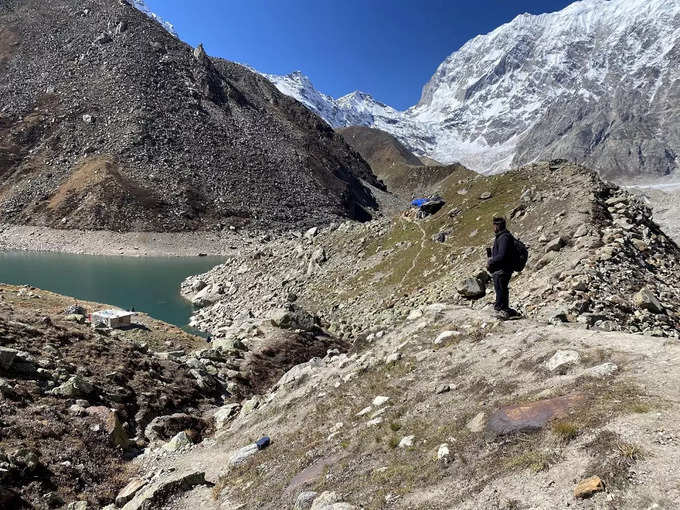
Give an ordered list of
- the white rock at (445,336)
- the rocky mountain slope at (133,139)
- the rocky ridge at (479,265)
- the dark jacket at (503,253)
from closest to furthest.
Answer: the dark jacket at (503,253)
the white rock at (445,336)
the rocky ridge at (479,265)
the rocky mountain slope at (133,139)

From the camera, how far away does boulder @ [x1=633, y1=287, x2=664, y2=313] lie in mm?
14984

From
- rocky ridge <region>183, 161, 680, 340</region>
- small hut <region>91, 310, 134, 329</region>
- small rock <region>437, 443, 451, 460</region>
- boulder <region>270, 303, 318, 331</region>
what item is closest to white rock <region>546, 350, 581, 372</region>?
small rock <region>437, 443, 451, 460</region>

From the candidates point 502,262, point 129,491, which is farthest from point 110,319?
point 502,262

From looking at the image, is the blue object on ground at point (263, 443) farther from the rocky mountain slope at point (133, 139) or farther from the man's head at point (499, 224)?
the rocky mountain slope at point (133, 139)

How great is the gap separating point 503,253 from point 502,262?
0.99 feet

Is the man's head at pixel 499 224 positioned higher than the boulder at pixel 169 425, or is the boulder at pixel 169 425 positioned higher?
the man's head at pixel 499 224

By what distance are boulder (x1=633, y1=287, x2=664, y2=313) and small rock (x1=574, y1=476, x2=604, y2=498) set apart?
480 inches

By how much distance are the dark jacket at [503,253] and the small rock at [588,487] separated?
8.67 meters

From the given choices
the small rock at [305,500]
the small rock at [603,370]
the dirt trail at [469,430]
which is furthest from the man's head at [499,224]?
the small rock at [305,500]

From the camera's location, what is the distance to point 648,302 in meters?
15.0

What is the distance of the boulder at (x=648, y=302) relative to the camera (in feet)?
49.2

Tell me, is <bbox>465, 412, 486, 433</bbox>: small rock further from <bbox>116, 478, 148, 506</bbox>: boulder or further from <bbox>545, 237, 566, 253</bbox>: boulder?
<bbox>545, 237, 566, 253</bbox>: boulder

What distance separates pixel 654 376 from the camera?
7.48m

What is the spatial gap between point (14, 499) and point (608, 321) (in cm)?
1658
